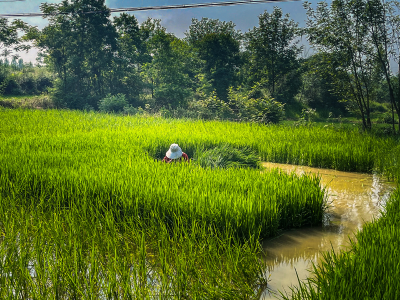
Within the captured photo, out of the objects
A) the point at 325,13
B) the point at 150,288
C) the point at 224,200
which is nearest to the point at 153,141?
the point at 224,200

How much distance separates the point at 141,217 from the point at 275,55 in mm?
19217

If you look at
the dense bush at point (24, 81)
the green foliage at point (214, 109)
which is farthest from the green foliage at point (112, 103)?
the dense bush at point (24, 81)

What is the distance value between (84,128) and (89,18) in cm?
1297

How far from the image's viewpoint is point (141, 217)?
3447 mm

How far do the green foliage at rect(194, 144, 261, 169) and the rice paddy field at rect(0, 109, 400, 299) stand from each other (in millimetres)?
53

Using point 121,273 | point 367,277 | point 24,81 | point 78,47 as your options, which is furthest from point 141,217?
point 24,81

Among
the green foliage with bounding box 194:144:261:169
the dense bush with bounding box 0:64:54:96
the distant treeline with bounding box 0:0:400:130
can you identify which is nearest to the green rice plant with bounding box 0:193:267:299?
the green foliage with bounding box 194:144:261:169

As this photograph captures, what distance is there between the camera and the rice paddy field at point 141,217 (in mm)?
2178

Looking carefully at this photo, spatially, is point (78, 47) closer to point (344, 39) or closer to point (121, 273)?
point (344, 39)

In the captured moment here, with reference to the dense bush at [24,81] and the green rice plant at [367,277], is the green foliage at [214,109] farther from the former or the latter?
the green rice plant at [367,277]

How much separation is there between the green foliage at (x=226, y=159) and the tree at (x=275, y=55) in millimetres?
13844

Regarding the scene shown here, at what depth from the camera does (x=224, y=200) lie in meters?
3.20

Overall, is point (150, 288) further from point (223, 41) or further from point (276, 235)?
point (223, 41)

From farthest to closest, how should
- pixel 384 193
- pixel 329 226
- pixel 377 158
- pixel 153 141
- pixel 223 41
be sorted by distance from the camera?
pixel 223 41 → pixel 153 141 → pixel 377 158 → pixel 384 193 → pixel 329 226
